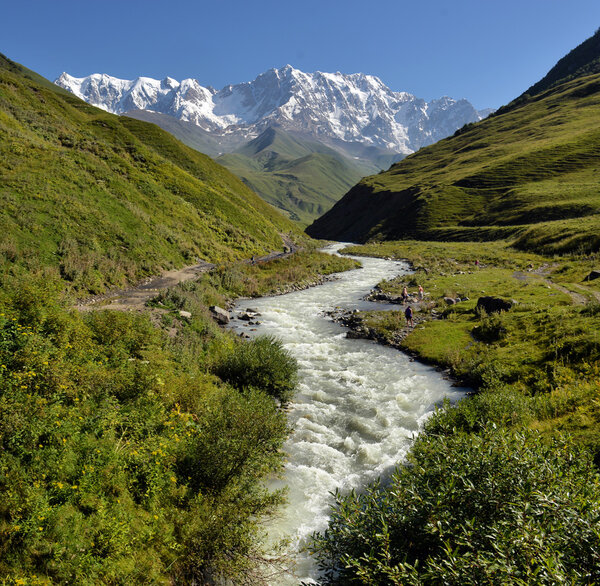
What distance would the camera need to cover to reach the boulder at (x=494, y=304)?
88.2 ft

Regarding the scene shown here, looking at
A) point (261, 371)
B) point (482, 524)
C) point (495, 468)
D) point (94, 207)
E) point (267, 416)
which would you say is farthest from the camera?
point (94, 207)

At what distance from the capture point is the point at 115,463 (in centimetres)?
818

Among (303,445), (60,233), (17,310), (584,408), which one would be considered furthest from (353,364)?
(60,233)

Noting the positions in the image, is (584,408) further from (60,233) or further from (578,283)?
(60,233)

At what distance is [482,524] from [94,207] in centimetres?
4491

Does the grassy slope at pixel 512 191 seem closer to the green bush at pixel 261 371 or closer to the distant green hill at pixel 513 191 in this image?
the distant green hill at pixel 513 191

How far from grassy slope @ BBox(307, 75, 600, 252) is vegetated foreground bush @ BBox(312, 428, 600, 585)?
2400 inches

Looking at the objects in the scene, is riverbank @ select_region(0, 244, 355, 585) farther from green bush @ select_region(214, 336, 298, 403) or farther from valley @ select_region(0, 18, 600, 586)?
green bush @ select_region(214, 336, 298, 403)

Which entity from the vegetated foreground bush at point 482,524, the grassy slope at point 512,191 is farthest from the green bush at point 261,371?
the grassy slope at point 512,191

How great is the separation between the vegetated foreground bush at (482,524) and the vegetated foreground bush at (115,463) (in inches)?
139

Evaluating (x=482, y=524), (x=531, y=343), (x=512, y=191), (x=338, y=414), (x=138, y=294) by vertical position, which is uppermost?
(x=512, y=191)

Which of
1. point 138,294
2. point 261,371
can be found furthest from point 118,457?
point 138,294

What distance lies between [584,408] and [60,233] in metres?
38.2

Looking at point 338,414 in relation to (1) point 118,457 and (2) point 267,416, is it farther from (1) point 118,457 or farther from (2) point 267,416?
(1) point 118,457
